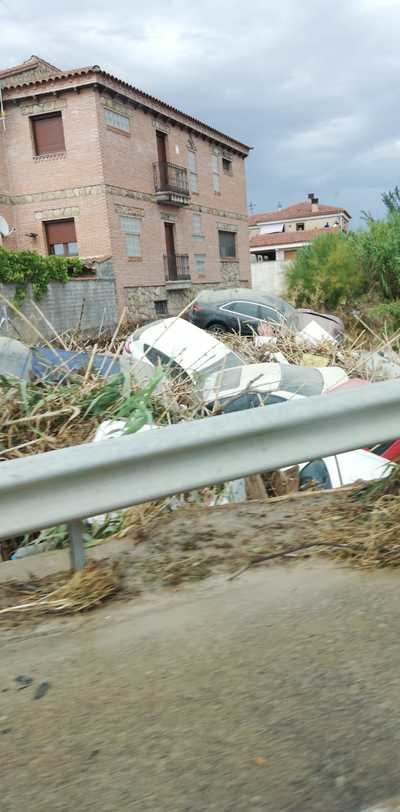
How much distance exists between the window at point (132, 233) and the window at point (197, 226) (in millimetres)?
6184

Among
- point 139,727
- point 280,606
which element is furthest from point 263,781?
point 280,606

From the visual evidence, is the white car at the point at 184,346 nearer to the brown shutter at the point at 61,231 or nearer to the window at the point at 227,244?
the brown shutter at the point at 61,231

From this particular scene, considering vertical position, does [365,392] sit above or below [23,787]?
above

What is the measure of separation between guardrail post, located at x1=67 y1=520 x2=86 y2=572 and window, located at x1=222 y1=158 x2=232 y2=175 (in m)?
41.2

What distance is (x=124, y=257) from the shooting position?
3020 cm

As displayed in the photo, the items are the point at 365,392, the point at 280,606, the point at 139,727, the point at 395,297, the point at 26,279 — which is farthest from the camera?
the point at 395,297

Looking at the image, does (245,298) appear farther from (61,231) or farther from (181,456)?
(181,456)

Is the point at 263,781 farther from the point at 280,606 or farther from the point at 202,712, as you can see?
the point at 280,606

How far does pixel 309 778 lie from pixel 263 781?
0.12 meters

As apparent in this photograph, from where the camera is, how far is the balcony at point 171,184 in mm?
33344

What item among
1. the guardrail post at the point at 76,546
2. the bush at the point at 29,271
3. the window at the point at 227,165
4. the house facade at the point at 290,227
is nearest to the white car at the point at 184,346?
the guardrail post at the point at 76,546

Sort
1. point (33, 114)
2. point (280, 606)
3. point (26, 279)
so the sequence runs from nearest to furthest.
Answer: point (280, 606) < point (26, 279) < point (33, 114)

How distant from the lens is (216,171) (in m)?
39.8

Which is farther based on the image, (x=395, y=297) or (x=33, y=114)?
(x=395, y=297)
